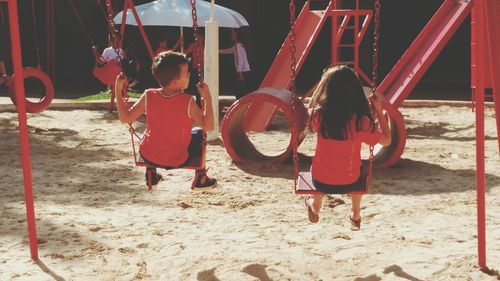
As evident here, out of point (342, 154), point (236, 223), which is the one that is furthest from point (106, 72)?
point (342, 154)

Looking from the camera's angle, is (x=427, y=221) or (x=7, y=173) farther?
(x=7, y=173)

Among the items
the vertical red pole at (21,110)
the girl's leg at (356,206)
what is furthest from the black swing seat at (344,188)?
the vertical red pole at (21,110)

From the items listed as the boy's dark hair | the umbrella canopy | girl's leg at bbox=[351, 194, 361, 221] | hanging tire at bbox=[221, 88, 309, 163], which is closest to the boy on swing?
the boy's dark hair

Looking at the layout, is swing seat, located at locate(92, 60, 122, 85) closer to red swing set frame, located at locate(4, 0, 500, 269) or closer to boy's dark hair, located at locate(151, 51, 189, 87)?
red swing set frame, located at locate(4, 0, 500, 269)

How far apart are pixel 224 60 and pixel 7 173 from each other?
8.86 m

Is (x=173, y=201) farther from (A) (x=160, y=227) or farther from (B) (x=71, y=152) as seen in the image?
(B) (x=71, y=152)

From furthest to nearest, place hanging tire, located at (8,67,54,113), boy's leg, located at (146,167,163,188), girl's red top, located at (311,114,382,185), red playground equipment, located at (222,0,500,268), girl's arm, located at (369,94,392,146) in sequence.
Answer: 1. hanging tire, located at (8,67,54,113)
2. red playground equipment, located at (222,0,500,268)
3. boy's leg, located at (146,167,163,188)
4. girl's red top, located at (311,114,382,185)
5. girl's arm, located at (369,94,392,146)

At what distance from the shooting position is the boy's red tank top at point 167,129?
4543 mm

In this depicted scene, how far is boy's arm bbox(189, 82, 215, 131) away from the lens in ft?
14.5

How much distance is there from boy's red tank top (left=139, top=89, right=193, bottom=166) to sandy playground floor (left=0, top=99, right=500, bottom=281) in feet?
2.06

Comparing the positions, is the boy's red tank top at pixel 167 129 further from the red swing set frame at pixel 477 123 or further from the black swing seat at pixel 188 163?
the red swing set frame at pixel 477 123

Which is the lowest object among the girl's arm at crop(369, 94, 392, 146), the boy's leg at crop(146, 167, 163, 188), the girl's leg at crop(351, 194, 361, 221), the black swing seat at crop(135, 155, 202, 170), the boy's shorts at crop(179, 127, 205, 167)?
the girl's leg at crop(351, 194, 361, 221)

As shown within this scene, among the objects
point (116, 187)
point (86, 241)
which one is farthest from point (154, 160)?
point (116, 187)

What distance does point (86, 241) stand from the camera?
5238mm
